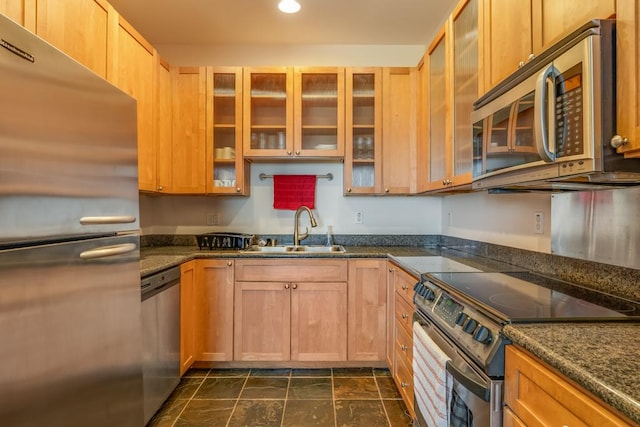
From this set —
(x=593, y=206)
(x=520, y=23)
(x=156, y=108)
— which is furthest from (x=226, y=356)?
(x=520, y=23)

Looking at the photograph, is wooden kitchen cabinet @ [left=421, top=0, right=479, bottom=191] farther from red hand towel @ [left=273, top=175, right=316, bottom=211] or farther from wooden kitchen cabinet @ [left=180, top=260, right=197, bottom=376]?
wooden kitchen cabinet @ [left=180, top=260, right=197, bottom=376]

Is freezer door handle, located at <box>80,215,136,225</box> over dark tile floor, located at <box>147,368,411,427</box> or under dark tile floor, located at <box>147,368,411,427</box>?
over

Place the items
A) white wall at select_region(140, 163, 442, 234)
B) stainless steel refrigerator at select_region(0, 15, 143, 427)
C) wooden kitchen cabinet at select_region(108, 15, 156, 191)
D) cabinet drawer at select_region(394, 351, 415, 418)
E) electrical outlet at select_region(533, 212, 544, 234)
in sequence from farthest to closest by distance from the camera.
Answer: white wall at select_region(140, 163, 442, 234)
wooden kitchen cabinet at select_region(108, 15, 156, 191)
cabinet drawer at select_region(394, 351, 415, 418)
electrical outlet at select_region(533, 212, 544, 234)
stainless steel refrigerator at select_region(0, 15, 143, 427)

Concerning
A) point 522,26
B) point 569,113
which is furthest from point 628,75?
point 522,26

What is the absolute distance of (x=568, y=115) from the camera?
95cm

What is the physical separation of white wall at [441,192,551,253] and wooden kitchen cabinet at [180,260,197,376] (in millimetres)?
2026

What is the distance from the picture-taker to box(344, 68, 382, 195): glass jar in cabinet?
8.76ft

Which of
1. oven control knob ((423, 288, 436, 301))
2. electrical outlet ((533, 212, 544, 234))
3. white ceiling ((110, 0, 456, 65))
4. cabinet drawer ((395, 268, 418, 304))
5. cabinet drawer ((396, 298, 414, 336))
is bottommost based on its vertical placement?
cabinet drawer ((396, 298, 414, 336))

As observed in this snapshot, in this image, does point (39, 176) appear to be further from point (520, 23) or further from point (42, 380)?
point (520, 23)

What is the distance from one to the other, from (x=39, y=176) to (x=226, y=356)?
1.87 m

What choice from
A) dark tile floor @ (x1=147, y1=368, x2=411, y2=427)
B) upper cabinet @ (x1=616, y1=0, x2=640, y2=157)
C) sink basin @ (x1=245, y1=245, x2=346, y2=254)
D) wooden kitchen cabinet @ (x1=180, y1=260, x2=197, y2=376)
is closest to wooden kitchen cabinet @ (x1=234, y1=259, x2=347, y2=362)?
dark tile floor @ (x1=147, y1=368, x2=411, y2=427)

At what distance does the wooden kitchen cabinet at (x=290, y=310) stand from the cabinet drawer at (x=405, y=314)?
1.35ft

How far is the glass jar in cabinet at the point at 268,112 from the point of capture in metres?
2.64

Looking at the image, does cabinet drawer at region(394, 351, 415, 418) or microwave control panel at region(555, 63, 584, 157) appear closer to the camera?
microwave control panel at region(555, 63, 584, 157)
